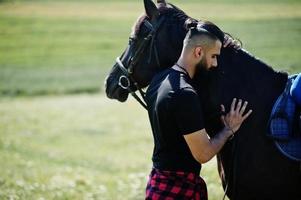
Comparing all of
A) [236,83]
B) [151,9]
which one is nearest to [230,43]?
[236,83]

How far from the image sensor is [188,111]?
4137 mm

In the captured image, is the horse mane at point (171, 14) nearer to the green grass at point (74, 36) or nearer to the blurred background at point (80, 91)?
the blurred background at point (80, 91)

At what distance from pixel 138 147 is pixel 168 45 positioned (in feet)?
42.9

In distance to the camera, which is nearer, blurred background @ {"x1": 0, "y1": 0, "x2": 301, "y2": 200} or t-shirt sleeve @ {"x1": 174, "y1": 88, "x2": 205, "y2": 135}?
t-shirt sleeve @ {"x1": 174, "y1": 88, "x2": 205, "y2": 135}

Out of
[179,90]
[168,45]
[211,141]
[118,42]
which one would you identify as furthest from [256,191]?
[118,42]

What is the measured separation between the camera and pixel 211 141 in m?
4.31

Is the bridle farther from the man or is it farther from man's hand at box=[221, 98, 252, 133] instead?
man's hand at box=[221, 98, 252, 133]

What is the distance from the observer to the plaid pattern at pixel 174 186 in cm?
450

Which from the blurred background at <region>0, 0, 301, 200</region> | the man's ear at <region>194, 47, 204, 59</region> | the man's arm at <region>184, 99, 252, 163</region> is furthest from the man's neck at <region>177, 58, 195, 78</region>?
the blurred background at <region>0, 0, 301, 200</region>

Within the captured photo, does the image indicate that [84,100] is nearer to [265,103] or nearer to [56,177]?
[56,177]

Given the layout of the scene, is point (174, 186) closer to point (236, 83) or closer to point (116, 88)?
point (236, 83)

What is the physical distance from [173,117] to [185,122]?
5.5 inches

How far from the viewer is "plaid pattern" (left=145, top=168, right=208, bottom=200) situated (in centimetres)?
450

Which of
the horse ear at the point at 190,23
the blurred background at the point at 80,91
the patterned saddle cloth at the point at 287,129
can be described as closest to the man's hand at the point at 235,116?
the patterned saddle cloth at the point at 287,129
